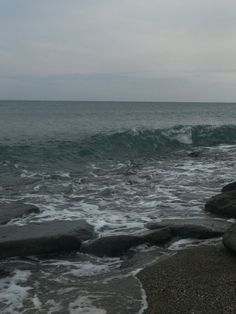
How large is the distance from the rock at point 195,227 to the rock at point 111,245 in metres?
0.84

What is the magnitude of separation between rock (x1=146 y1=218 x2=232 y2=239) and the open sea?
28 cm

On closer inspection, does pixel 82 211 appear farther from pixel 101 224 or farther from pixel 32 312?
pixel 32 312

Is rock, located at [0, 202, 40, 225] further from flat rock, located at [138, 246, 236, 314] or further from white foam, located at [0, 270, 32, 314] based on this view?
flat rock, located at [138, 246, 236, 314]

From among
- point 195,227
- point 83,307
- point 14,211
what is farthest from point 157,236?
point 14,211

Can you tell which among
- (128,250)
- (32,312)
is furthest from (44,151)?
(32,312)

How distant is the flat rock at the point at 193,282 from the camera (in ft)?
18.4

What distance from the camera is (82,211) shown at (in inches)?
436

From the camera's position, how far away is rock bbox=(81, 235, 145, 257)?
8.00 m

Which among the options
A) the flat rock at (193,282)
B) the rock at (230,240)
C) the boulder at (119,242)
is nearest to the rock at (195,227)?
the boulder at (119,242)

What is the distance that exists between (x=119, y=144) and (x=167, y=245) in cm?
1943

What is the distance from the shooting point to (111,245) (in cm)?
808

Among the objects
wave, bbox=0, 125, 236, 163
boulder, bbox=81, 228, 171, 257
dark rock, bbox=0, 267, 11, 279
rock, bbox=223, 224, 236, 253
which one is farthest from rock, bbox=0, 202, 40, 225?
wave, bbox=0, 125, 236, 163

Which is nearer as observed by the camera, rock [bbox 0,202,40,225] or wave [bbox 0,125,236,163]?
rock [bbox 0,202,40,225]

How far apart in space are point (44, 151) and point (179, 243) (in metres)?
15.6
